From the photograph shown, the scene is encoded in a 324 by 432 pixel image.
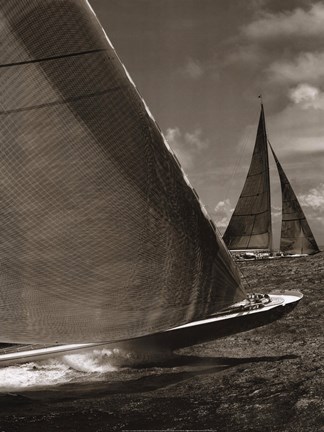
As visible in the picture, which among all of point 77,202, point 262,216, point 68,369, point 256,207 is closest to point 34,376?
point 68,369

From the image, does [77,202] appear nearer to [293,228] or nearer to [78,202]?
[78,202]

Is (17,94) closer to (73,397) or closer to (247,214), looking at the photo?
(73,397)

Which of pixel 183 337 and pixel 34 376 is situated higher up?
pixel 183 337

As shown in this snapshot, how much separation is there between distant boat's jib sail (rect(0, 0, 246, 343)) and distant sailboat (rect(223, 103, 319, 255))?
2930 cm

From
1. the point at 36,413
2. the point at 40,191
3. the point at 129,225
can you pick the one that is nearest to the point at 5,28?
the point at 40,191

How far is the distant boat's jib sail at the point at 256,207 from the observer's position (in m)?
40.3

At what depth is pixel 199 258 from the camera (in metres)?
10.4

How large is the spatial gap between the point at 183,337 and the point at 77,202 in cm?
530

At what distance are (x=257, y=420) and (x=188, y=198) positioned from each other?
4.27 m

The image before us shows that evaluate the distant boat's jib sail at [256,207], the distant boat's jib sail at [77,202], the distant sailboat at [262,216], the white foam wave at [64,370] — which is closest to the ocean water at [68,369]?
the white foam wave at [64,370]

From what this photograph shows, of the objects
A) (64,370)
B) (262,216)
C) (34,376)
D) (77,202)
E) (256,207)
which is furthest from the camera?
(256,207)

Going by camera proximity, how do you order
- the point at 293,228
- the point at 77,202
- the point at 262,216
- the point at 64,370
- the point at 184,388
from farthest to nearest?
the point at 262,216
the point at 293,228
the point at 64,370
the point at 184,388
the point at 77,202

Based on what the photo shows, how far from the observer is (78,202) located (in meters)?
10.1

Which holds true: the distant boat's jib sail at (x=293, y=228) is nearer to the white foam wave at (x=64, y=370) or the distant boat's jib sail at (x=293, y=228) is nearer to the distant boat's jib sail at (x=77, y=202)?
the white foam wave at (x=64, y=370)
